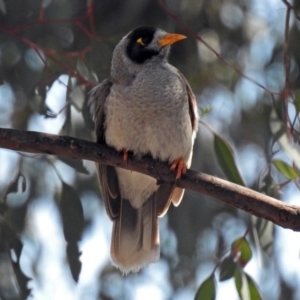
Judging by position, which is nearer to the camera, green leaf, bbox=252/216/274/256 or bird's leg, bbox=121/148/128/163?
bird's leg, bbox=121/148/128/163

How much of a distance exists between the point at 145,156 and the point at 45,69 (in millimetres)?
762

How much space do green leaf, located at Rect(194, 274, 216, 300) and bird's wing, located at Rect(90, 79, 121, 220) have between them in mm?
571

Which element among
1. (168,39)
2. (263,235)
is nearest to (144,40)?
(168,39)

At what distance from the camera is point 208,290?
132 inches

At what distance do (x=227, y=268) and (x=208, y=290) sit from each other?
5.7 inches

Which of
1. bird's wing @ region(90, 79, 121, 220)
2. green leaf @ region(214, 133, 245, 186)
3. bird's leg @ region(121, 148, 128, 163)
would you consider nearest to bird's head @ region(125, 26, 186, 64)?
bird's wing @ region(90, 79, 121, 220)

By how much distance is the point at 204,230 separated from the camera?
4.42m

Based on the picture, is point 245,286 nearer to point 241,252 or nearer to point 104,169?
point 241,252

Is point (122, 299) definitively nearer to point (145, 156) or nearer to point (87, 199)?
point (87, 199)

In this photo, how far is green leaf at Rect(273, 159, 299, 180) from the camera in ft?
11.1

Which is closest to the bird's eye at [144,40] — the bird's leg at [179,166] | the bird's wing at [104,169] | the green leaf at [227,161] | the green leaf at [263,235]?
the bird's wing at [104,169]

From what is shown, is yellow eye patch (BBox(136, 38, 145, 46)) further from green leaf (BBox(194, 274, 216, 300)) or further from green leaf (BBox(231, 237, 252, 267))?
Answer: green leaf (BBox(194, 274, 216, 300))

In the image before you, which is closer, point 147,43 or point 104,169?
point 104,169

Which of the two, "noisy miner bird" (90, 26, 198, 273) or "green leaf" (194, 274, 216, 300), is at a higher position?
"noisy miner bird" (90, 26, 198, 273)
